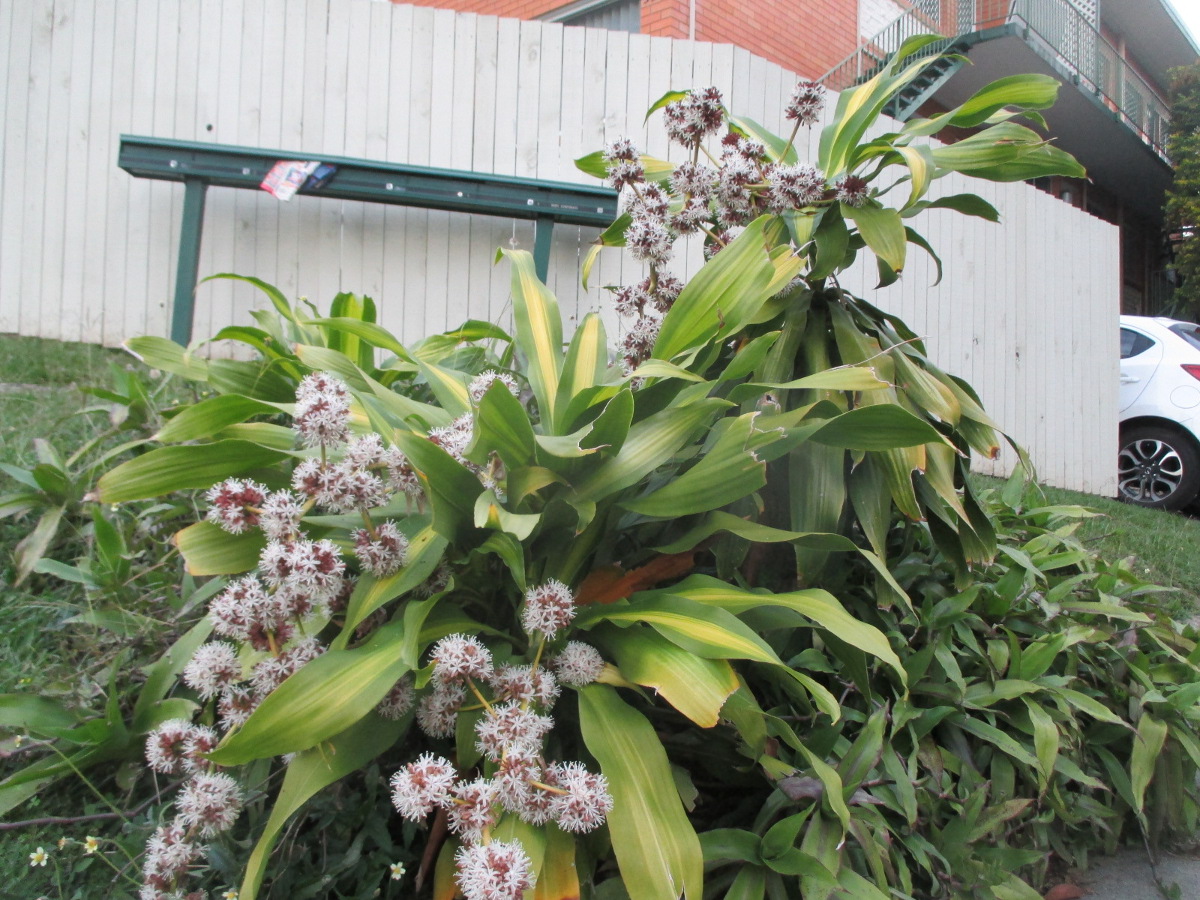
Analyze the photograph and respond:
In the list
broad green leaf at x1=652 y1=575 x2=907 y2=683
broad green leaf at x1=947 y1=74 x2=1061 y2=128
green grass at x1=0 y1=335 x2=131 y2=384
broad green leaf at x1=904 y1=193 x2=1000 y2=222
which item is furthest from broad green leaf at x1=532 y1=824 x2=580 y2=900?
green grass at x1=0 y1=335 x2=131 y2=384

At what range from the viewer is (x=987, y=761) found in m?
1.84

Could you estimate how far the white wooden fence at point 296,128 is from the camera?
491cm

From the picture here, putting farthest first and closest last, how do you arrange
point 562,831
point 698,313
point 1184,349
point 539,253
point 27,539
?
point 1184,349 < point 539,253 < point 27,539 < point 698,313 < point 562,831

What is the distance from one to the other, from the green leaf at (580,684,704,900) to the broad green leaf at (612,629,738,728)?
0.07 metres

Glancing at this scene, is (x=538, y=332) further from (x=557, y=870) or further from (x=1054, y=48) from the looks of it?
(x=1054, y=48)

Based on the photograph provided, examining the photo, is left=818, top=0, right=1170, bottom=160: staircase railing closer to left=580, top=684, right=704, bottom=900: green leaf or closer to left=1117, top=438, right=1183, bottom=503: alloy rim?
left=1117, top=438, right=1183, bottom=503: alloy rim

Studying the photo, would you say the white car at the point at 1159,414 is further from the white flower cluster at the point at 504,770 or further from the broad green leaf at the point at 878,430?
the white flower cluster at the point at 504,770

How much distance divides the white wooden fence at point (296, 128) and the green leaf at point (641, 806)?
4032 millimetres

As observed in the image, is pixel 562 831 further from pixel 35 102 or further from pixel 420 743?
pixel 35 102

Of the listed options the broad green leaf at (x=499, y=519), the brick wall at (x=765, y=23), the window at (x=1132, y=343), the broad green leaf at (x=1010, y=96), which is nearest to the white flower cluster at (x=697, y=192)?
the broad green leaf at (x=1010, y=96)

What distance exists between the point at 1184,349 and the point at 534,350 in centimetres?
810

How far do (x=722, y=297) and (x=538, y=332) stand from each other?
0.39m

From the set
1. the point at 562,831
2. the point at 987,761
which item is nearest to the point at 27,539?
the point at 562,831

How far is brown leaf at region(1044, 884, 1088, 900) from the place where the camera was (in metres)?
1.73
